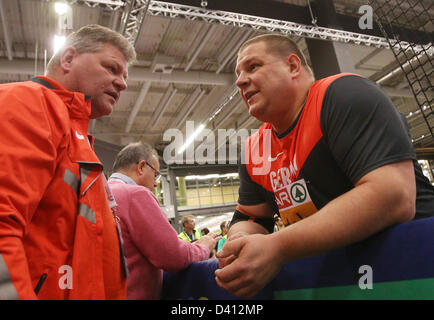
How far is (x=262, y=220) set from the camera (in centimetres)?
135

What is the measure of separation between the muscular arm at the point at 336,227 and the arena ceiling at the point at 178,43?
3674 mm

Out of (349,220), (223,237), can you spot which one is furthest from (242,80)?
(223,237)

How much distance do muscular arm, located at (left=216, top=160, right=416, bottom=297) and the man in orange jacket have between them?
496 millimetres

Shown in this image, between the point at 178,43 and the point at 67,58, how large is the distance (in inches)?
201

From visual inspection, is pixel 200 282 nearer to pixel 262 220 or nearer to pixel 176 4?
pixel 262 220

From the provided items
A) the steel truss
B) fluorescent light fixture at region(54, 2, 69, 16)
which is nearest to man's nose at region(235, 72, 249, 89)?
the steel truss

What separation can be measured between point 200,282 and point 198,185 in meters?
12.8

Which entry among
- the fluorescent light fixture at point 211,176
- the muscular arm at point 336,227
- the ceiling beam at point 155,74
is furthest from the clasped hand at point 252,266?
the fluorescent light fixture at point 211,176

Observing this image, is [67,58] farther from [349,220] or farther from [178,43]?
[178,43]

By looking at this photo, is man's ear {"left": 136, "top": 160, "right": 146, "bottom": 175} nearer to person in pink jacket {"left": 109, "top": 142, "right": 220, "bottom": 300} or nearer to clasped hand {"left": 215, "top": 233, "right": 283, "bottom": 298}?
person in pink jacket {"left": 109, "top": 142, "right": 220, "bottom": 300}

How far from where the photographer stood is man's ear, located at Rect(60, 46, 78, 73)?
1186 mm

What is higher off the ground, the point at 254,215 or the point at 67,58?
the point at 67,58

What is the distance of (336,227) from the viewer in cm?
66

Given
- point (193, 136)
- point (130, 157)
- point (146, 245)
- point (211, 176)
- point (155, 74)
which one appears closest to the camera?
point (146, 245)
